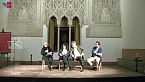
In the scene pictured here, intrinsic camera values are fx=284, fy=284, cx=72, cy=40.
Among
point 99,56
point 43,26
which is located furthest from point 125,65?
point 43,26

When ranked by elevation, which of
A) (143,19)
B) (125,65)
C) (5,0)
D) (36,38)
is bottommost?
(125,65)

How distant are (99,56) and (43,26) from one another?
12.7 ft

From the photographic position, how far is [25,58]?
12.3 meters

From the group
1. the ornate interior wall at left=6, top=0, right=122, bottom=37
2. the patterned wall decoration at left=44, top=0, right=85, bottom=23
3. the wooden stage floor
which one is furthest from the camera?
the patterned wall decoration at left=44, top=0, right=85, bottom=23

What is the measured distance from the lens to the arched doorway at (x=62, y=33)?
494 inches

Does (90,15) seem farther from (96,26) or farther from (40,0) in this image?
(40,0)

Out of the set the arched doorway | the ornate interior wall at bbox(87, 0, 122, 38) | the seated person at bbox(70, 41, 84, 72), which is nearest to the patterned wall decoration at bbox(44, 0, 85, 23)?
the arched doorway

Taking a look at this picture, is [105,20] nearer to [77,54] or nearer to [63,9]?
[63,9]

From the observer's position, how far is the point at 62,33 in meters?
12.7

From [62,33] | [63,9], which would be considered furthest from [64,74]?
[63,9]

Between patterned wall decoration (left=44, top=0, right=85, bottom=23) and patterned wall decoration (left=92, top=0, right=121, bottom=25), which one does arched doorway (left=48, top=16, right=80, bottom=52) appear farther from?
patterned wall decoration (left=92, top=0, right=121, bottom=25)

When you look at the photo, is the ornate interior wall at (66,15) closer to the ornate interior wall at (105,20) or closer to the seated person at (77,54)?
the ornate interior wall at (105,20)

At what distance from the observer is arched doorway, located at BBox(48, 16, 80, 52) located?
12.5 m

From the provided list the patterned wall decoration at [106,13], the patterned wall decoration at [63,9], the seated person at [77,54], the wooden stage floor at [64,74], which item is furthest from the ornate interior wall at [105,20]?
the wooden stage floor at [64,74]
